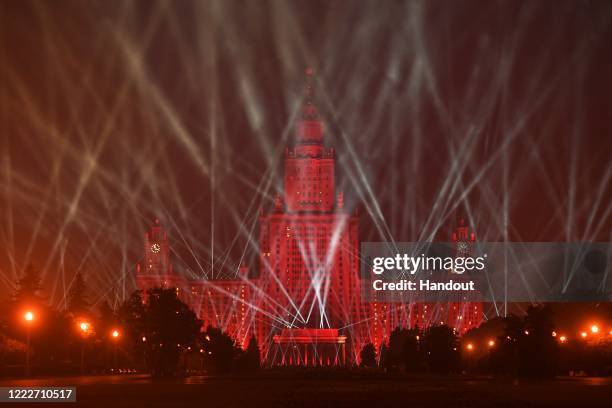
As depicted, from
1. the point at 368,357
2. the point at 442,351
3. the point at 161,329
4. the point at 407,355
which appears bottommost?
the point at 161,329

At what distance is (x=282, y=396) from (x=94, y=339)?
52954mm

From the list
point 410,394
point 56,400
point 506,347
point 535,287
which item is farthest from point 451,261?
point 56,400

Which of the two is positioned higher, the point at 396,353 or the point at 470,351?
the point at 396,353

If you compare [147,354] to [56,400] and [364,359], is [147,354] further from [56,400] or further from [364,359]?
[364,359]

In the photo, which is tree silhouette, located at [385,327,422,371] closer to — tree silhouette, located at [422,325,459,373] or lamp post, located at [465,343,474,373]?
tree silhouette, located at [422,325,459,373]

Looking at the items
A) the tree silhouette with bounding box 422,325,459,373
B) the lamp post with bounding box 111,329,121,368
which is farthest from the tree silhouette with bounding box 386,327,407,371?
the lamp post with bounding box 111,329,121,368

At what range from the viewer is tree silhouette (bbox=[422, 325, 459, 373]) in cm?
10562

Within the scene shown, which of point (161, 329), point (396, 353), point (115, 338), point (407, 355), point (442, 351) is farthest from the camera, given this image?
point (396, 353)

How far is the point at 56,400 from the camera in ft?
117

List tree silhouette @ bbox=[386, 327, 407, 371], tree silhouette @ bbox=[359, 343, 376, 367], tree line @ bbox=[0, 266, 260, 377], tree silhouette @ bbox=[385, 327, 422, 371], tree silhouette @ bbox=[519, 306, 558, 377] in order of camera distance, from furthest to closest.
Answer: tree silhouette @ bbox=[359, 343, 376, 367] → tree silhouette @ bbox=[386, 327, 407, 371] → tree silhouette @ bbox=[385, 327, 422, 371] → tree line @ bbox=[0, 266, 260, 377] → tree silhouette @ bbox=[519, 306, 558, 377]

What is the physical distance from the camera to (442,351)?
107 m

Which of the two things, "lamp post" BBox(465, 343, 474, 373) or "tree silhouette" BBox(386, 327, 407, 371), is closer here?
"lamp post" BBox(465, 343, 474, 373)

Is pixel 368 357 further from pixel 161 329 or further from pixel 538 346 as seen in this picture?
pixel 538 346

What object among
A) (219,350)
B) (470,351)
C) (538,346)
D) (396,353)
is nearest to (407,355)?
(470,351)
